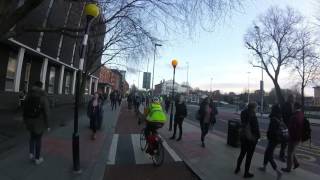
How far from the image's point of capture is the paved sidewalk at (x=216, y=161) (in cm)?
745

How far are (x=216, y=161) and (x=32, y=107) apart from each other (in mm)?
4668

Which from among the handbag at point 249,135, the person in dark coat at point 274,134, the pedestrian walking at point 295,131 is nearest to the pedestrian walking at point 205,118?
the person in dark coat at point 274,134

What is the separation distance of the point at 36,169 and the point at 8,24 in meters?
Result: 4.07

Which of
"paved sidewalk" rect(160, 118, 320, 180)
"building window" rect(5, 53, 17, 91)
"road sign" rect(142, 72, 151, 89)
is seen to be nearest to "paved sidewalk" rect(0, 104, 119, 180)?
"paved sidewalk" rect(160, 118, 320, 180)

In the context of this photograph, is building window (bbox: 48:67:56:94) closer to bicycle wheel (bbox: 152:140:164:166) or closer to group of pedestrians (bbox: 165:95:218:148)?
group of pedestrians (bbox: 165:95:218:148)

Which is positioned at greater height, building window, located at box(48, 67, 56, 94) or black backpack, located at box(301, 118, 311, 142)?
building window, located at box(48, 67, 56, 94)

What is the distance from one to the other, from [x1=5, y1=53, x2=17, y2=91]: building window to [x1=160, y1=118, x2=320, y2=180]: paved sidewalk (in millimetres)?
12836

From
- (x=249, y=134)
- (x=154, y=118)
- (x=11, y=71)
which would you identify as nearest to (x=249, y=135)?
(x=249, y=134)

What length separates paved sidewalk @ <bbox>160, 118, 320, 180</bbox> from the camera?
7.45 metres

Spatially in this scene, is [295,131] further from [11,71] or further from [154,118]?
[11,71]

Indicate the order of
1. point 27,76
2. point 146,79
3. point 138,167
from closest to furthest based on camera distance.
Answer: point 138,167 → point 27,76 → point 146,79

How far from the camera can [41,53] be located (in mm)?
23859

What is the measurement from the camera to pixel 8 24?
903cm

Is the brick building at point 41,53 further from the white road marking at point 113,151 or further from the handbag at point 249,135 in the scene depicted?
the handbag at point 249,135
